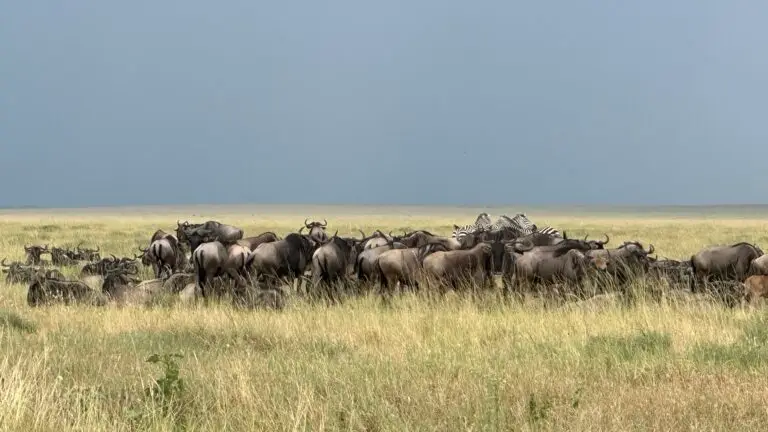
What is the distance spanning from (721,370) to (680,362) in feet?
0.99

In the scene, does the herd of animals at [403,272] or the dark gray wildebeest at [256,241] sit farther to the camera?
the dark gray wildebeest at [256,241]

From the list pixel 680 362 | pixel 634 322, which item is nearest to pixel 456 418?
pixel 680 362

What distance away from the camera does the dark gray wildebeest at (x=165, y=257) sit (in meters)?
15.6

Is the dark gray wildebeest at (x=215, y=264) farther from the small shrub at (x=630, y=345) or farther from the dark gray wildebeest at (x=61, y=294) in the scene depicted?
the small shrub at (x=630, y=345)

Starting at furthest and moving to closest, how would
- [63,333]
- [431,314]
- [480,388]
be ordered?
[431,314]
[63,333]
[480,388]

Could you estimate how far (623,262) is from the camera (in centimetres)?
1257

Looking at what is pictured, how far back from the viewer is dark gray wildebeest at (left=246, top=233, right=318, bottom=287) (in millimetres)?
13234

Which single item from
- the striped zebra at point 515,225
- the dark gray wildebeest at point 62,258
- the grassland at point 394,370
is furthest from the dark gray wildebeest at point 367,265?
the dark gray wildebeest at point 62,258

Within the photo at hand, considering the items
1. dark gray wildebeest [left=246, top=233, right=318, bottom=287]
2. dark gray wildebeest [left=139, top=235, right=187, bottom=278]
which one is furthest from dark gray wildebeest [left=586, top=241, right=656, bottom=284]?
dark gray wildebeest [left=139, top=235, right=187, bottom=278]

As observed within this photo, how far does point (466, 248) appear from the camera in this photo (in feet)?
44.3

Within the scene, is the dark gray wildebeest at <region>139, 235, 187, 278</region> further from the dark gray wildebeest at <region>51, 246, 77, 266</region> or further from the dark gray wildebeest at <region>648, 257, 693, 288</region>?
the dark gray wildebeest at <region>648, 257, 693, 288</region>

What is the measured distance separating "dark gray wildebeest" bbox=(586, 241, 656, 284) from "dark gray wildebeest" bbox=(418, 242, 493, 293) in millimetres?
1676

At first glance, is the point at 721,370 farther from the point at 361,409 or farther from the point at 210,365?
the point at 210,365

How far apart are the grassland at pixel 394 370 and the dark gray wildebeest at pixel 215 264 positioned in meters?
2.44
